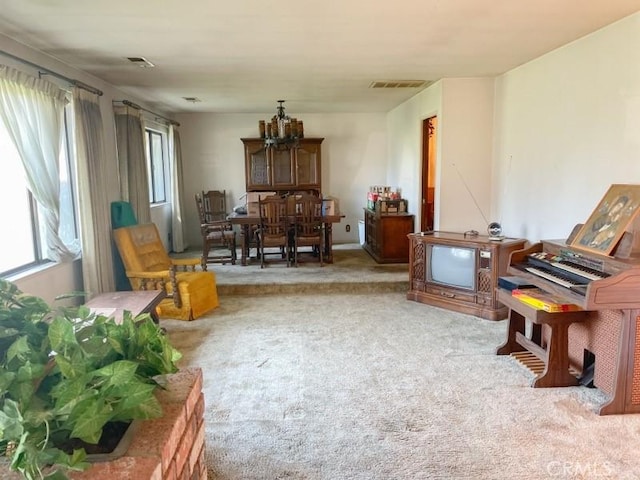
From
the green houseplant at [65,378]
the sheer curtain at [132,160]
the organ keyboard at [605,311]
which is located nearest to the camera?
the green houseplant at [65,378]

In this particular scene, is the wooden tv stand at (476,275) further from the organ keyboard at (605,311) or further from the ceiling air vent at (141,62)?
the ceiling air vent at (141,62)

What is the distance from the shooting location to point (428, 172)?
595 cm

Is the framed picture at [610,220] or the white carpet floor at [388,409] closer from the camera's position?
the white carpet floor at [388,409]

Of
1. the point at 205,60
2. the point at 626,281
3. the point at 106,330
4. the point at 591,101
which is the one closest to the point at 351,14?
the point at 205,60

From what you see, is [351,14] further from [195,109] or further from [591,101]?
[195,109]

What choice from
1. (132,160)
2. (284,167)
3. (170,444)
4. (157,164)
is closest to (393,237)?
(284,167)

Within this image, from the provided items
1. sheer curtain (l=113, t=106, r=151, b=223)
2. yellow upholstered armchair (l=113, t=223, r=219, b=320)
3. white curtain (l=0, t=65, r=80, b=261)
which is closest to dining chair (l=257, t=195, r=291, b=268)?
yellow upholstered armchair (l=113, t=223, r=219, b=320)

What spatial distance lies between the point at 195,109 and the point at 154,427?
6.52m

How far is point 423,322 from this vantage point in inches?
164

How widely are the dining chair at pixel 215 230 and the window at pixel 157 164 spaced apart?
65cm

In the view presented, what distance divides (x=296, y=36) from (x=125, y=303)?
2388mm

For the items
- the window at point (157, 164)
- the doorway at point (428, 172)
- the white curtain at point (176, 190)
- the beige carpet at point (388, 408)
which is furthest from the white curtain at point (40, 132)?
the doorway at point (428, 172)

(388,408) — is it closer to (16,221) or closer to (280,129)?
(16,221)

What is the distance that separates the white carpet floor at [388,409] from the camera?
7.03 ft
